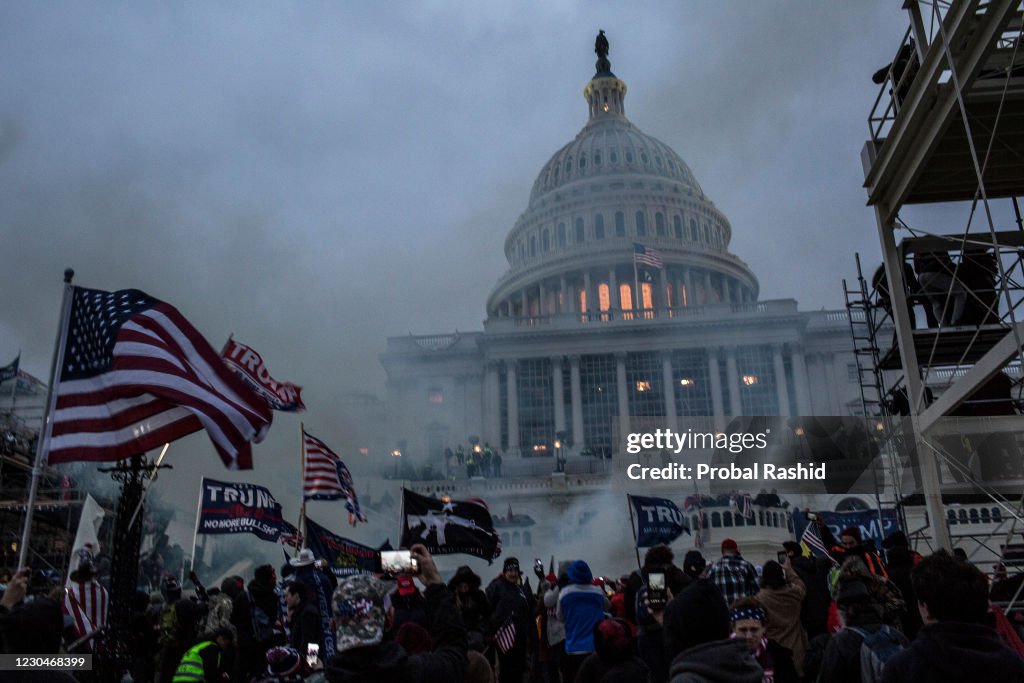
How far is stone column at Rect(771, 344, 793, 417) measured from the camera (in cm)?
5734

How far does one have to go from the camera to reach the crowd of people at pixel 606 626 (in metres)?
3.21

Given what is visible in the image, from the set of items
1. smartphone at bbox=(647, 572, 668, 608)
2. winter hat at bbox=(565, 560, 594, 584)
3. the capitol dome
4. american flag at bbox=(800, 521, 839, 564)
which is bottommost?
smartphone at bbox=(647, 572, 668, 608)

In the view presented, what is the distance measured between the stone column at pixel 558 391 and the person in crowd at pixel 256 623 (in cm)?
4931

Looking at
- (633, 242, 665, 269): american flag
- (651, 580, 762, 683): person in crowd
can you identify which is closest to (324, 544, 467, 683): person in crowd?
(651, 580, 762, 683): person in crowd

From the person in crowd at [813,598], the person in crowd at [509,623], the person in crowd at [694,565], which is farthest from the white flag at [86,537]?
the person in crowd at [813,598]

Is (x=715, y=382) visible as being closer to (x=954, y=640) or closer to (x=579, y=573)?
(x=579, y=573)

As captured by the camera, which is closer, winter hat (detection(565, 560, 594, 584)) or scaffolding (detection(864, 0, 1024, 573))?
winter hat (detection(565, 560, 594, 584))

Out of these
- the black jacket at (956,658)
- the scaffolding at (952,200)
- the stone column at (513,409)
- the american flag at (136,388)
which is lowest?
the black jacket at (956,658)

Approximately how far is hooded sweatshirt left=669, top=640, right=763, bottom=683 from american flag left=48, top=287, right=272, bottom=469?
4.82 metres

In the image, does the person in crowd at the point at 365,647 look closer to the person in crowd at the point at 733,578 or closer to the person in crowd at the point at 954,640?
the person in crowd at the point at 954,640

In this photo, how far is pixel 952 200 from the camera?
14242 mm

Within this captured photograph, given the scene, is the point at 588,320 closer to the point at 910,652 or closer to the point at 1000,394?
the point at 1000,394

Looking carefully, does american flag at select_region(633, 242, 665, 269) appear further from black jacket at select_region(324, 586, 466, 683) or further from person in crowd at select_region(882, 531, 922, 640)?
black jacket at select_region(324, 586, 466, 683)

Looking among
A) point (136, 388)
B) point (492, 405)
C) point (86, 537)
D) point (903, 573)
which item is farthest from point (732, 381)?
point (136, 388)
